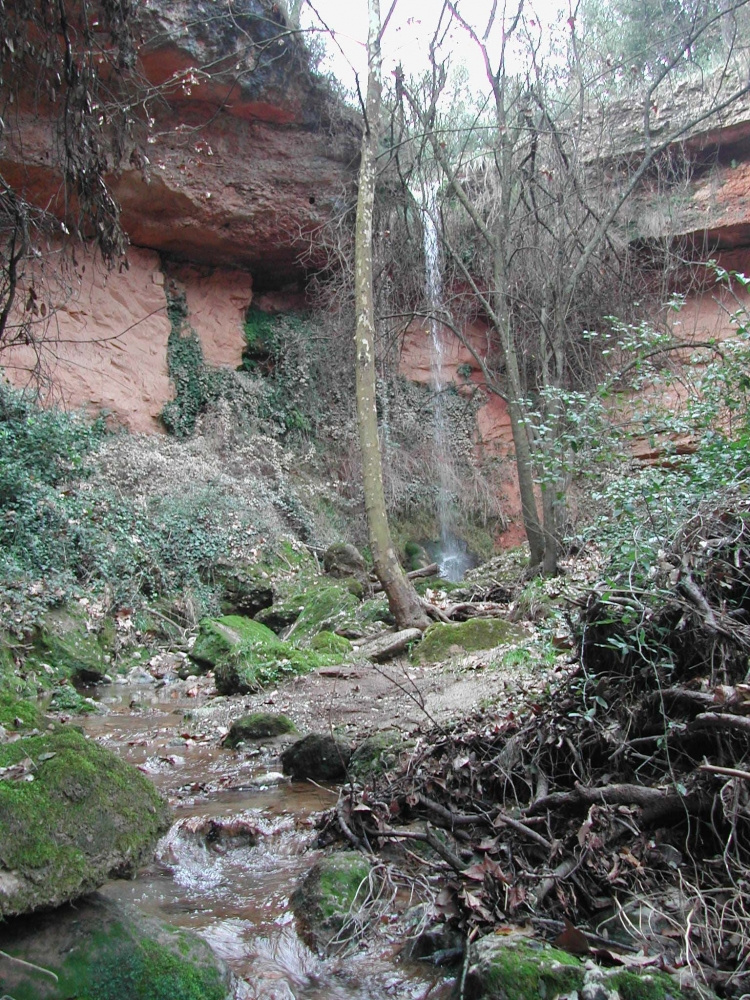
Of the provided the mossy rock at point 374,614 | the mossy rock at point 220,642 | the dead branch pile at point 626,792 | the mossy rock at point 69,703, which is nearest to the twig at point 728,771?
the dead branch pile at point 626,792

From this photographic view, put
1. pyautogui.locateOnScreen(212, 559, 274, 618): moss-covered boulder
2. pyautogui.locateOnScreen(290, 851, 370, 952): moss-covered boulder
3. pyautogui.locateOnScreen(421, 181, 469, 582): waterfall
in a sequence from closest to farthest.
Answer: pyautogui.locateOnScreen(290, 851, 370, 952): moss-covered boulder
pyautogui.locateOnScreen(212, 559, 274, 618): moss-covered boulder
pyautogui.locateOnScreen(421, 181, 469, 582): waterfall

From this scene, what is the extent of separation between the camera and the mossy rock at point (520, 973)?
2016mm

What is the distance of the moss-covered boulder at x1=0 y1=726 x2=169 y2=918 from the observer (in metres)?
2.13

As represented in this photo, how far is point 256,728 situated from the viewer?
17.8 feet

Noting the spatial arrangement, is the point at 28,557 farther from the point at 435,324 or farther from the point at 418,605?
the point at 435,324

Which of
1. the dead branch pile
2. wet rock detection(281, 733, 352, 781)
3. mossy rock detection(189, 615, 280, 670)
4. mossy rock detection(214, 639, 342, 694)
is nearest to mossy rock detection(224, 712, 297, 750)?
wet rock detection(281, 733, 352, 781)

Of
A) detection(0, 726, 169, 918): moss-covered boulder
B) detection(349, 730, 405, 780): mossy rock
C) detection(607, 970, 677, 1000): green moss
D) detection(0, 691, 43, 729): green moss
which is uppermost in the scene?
detection(0, 726, 169, 918): moss-covered boulder

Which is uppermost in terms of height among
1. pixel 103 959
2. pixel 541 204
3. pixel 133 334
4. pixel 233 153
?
pixel 233 153

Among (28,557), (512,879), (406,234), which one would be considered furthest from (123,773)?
(406,234)

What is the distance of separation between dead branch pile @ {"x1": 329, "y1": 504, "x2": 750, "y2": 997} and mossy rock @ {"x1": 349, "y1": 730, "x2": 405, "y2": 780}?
0.33 metres

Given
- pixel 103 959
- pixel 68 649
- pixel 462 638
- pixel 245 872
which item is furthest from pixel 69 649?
pixel 103 959

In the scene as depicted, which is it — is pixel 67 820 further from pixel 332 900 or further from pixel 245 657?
pixel 245 657

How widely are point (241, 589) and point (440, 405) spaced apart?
26.6 ft

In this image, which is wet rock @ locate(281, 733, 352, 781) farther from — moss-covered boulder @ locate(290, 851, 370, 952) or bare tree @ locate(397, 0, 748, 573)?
bare tree @ locate(397, 0, 748, 573)
